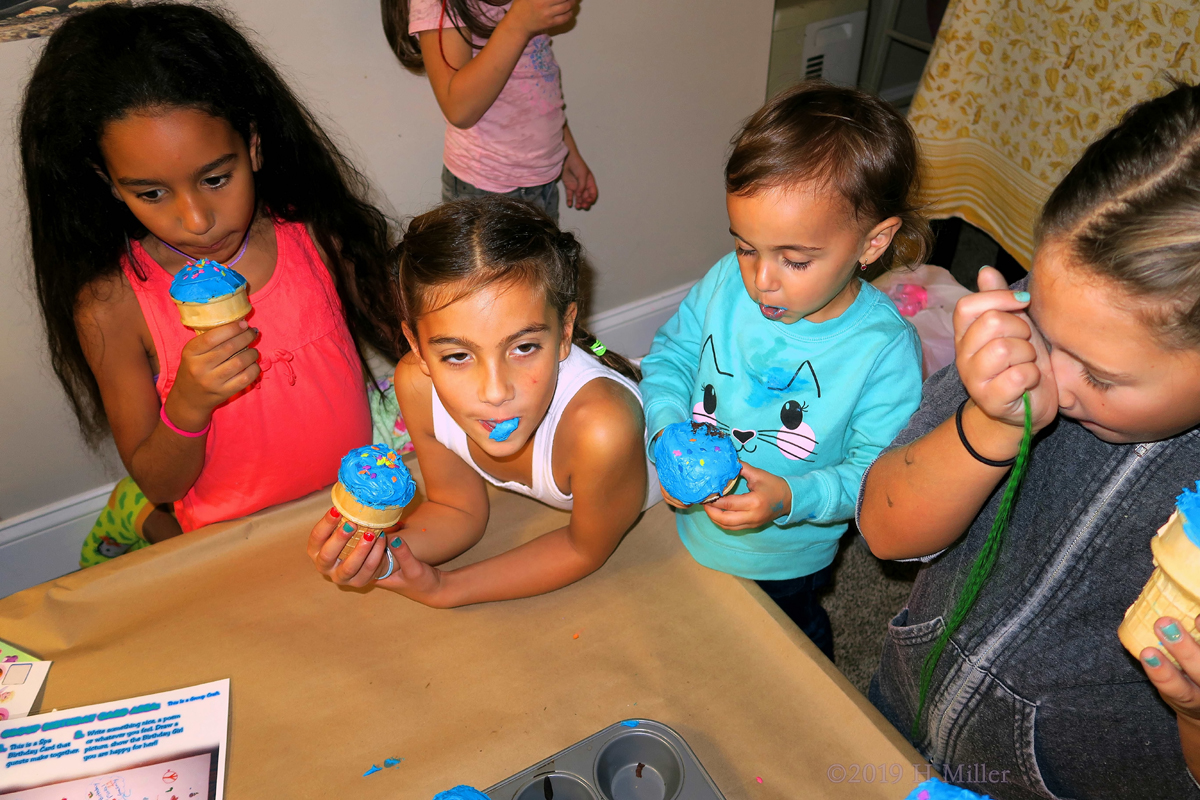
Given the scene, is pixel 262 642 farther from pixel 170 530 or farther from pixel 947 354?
pixel 947 354

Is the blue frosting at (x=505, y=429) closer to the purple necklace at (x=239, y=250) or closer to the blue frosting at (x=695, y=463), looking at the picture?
the blue frosting at (x=695, y=463)

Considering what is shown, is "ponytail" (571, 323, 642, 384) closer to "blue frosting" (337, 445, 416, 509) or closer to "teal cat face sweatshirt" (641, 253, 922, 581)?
"teal cat face sweatshirt" (641, 253, 922, 581)

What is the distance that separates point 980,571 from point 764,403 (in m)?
0.46

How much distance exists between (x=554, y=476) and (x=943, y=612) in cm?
70

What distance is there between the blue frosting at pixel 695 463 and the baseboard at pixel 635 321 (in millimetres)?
2193

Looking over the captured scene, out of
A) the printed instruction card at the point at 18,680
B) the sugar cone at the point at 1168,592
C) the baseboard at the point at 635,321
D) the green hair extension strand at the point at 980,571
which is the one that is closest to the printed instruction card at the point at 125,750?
the printed instruction card at the point at 18,680

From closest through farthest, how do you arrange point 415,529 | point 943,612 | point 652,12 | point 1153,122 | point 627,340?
point 1153,122, point 943,612, point 415,529, point 652,12, point 627,340

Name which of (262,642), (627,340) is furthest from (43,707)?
(627,340)

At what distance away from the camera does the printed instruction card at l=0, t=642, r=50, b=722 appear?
46.6 inches

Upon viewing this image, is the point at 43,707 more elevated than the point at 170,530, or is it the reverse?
the point at 43,707

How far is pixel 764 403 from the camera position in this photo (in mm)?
1396

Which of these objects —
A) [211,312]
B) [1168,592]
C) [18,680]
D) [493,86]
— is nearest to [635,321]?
[493,86]

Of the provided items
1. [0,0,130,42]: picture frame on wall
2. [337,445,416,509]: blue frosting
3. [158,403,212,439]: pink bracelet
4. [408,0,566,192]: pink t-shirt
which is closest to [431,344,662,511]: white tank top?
[337,445,416,509]: blue frosting

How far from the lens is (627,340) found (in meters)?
3.49
